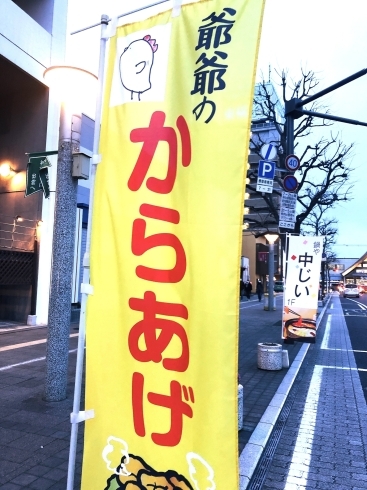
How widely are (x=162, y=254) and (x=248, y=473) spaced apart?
2.59 m

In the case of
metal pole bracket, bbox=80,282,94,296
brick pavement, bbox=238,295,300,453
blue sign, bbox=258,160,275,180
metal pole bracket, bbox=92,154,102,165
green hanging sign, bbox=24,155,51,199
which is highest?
green hanging sign, bbox=24,155,51,199

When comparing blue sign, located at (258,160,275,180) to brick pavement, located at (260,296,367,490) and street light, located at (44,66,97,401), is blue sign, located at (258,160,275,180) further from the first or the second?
brick pavement, located at (260,296,367,490)

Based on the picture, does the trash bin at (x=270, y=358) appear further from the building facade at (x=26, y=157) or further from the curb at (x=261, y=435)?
the building facade at (x=26, y=157)

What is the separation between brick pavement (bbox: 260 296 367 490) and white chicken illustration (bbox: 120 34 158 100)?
A: 3513 mm

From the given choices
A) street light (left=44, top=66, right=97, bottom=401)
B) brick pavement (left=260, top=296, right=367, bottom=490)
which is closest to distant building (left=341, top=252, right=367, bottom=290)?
brick pavement (left=260, top=296, right=367, bottom=490)

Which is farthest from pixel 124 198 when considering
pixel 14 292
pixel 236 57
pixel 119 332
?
pixel 14 292

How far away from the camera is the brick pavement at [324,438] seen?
3.64 meters

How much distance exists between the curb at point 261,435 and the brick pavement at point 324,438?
162 mm

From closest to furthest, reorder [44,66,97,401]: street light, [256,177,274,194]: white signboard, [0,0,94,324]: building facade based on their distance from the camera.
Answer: [44,66,97,401]: street light, [256,177,274,194]: white signboard, [0,0,94,324]: building facade

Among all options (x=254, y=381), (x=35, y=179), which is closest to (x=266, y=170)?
(x=254, y=381)

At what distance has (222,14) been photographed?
221cm

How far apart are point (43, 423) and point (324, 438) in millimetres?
3448

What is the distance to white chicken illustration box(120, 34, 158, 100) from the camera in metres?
2.46

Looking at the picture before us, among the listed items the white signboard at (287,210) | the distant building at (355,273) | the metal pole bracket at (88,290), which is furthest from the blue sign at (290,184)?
the distant building at (355,273)
